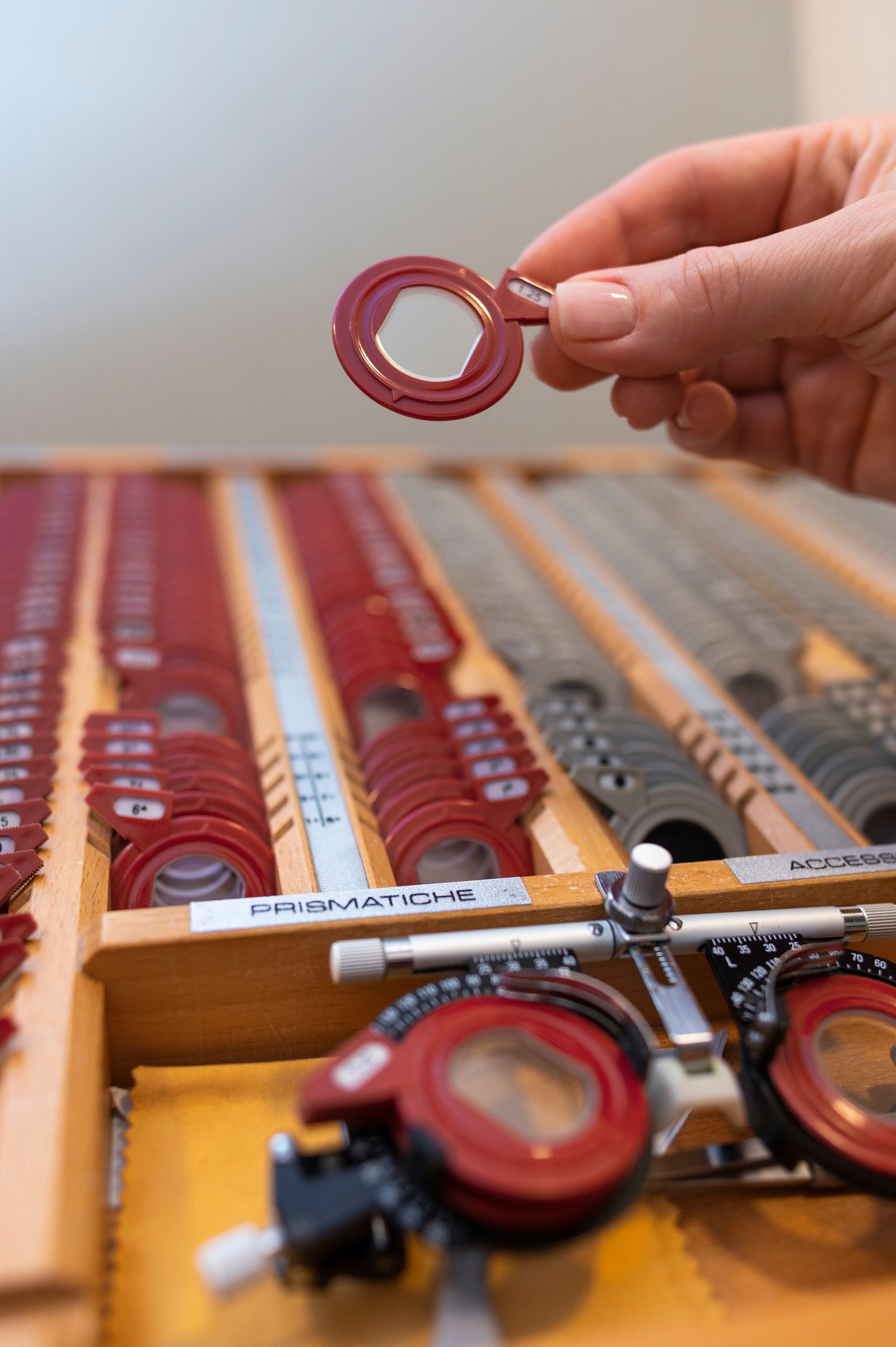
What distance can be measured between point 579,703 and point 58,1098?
0.88 metres

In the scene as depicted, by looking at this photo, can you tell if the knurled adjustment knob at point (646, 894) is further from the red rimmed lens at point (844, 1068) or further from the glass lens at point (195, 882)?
the glass lens at point (195, 882)

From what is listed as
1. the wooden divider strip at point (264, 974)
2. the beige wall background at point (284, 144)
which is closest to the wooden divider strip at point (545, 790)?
the wooden divider strip at point (264, 974)

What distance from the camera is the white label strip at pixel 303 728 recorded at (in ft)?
3.46

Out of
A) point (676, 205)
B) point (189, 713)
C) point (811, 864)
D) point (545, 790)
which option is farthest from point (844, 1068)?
point (676, 205)

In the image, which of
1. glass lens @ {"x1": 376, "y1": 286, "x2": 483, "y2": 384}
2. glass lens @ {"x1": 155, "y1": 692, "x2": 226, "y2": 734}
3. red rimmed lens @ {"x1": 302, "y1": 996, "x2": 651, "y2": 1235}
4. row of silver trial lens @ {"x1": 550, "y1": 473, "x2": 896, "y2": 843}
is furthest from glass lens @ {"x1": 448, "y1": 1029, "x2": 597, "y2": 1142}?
glass lens @ {"x1": 376, "y1": 286, "x2": 483, "y2": 384}

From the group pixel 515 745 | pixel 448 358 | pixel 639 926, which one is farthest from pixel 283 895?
pixel 448 358

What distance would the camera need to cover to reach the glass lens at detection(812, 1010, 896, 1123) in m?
0.85

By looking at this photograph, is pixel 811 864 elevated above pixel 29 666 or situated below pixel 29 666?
below

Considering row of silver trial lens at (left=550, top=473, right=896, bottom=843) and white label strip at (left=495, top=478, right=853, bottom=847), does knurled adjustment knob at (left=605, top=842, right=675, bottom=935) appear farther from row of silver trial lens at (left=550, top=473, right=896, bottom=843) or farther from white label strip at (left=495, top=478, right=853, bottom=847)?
row of silver trial lens at (left=550, top=473, right=896, bottom=843)

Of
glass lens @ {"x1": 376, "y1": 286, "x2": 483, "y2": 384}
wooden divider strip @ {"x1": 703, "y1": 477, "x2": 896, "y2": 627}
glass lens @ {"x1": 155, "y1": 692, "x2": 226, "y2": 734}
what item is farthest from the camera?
glass lens @ {"x1": 376, "y1": 286, "x2": 483, "y2": 384}

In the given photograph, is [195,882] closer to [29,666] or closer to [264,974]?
[264,974]

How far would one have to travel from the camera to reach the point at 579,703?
1405 mm

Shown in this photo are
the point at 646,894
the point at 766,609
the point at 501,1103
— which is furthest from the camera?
the point at 766,609

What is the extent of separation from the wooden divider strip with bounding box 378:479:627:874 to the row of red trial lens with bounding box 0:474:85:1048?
21.5 inches
